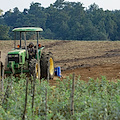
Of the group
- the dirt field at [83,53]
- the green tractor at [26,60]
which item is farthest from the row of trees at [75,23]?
the green tractor at [26,60]

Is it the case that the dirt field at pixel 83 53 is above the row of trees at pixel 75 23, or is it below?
below

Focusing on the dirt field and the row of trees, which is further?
the row of trees

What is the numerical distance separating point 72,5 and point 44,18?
40.3 feet

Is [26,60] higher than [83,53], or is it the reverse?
[26,60]

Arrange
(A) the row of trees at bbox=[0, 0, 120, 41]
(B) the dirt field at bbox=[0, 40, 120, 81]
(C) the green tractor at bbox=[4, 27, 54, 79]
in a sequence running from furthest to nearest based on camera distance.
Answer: (A) the row of trees at bbox=[0, 0, 120, 41] < (B) the dirt field at bbox=[0, 40, 120, 81] < (C) the green tractor at bbox=[4, 27, 54, 79]

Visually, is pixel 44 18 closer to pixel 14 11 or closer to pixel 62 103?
pixel 14 11

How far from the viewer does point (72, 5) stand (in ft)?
226

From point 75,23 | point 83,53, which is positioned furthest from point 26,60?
point 75,23

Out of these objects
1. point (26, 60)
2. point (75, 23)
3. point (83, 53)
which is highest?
point (75, 23)

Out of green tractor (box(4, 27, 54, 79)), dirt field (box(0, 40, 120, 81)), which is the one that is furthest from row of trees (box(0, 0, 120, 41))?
green tractor (box(4, 27, 54, 79))

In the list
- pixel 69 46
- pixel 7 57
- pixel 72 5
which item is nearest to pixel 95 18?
pixel 72 5

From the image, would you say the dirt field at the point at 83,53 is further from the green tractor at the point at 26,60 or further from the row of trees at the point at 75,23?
the row of trees at the point at 75,23

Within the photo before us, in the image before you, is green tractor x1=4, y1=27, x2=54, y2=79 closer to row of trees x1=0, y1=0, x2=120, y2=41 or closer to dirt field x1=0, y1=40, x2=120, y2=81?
dirt field x1=0, y1=40, x2=120, y2=81

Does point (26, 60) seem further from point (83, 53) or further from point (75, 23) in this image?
point (75, 23)
